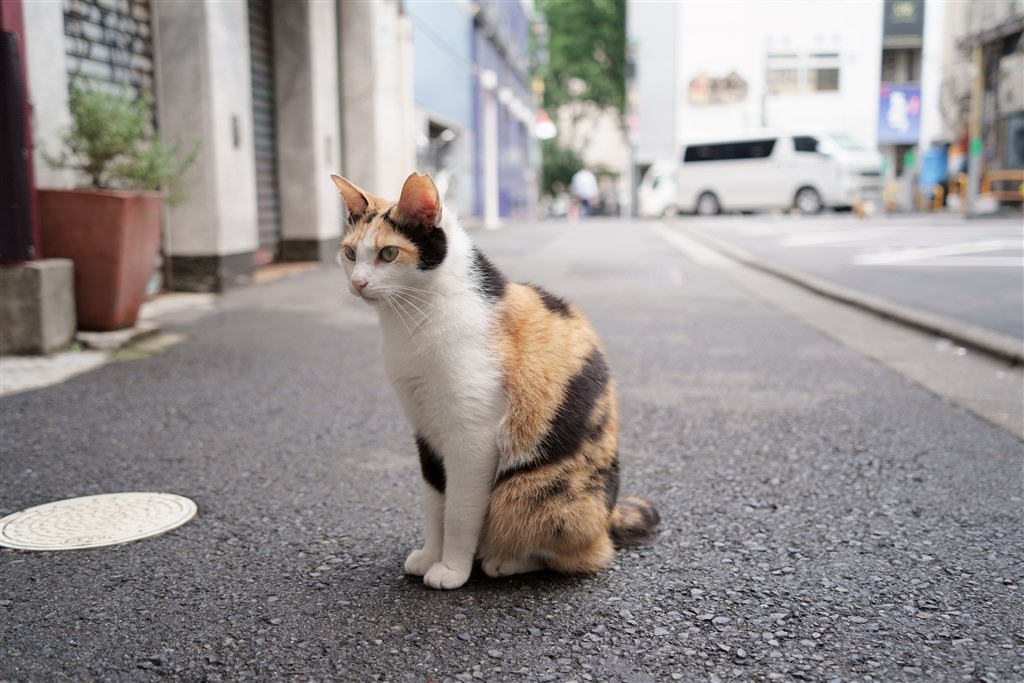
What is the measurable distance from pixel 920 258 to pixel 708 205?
17.5 metres

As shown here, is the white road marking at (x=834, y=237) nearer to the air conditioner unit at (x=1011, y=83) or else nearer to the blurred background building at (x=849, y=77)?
the blurred background building at (x=849, y=77)

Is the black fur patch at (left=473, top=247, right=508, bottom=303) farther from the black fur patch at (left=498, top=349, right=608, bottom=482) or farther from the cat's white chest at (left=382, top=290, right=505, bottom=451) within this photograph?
the black fur patch at (left=498, top=349, right=608, bottom=482)

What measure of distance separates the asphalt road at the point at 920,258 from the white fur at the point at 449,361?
4.96m

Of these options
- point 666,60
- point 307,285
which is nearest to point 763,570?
point 307,285

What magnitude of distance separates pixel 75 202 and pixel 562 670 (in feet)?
15.7

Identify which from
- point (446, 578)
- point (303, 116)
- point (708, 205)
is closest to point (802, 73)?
point (708, 205)

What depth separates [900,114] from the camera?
34344mm

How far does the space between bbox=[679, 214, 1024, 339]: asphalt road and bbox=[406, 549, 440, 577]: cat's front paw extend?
4944 millimetres

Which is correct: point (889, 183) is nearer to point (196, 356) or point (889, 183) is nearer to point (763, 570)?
point (196, 356)

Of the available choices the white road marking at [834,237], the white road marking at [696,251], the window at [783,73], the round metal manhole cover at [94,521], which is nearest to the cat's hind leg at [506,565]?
the round metal manhole cover at [94,521]

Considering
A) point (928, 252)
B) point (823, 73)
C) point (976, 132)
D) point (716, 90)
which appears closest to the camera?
point (928, 252)

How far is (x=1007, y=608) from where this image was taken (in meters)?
2.21

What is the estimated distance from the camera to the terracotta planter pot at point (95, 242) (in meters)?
5.59

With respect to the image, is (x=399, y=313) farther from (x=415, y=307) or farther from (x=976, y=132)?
(x=976, y=132)
